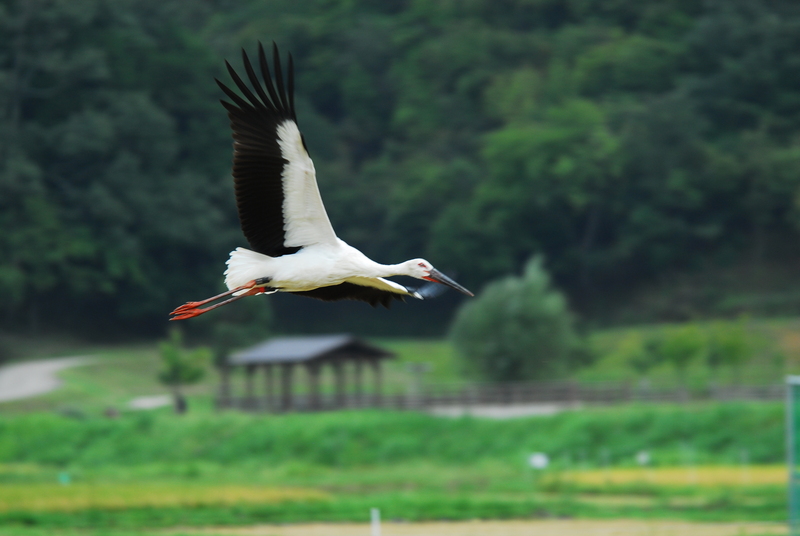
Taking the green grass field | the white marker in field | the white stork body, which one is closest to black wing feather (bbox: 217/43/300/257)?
the white stork body

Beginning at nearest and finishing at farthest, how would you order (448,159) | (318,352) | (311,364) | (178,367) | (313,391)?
(318,352) < (311,364) < (313,391) < (178,367) < (448,159)

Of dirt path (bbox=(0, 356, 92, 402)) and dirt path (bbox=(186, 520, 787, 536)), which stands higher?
dirt path (bbox=(0, 356, 92, 402))

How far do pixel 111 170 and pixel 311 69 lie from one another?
18842 millimetres

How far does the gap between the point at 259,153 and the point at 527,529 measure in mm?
12851

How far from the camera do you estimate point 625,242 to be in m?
67.3

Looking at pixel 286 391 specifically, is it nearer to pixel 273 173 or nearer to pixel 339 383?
pixel 339 383

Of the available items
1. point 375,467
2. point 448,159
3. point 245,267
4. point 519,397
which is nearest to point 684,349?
point 519,397

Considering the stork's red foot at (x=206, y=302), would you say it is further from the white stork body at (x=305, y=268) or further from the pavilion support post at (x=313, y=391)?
the pavilion support post at (x=313, y=391)

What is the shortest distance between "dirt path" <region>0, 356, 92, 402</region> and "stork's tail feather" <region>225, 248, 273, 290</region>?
117 ft

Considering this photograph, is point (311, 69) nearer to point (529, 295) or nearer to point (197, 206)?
point (197, 206)

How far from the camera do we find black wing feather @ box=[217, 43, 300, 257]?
11922mm

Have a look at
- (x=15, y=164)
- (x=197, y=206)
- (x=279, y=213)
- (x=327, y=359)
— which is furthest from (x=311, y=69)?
(x=279, y=213)

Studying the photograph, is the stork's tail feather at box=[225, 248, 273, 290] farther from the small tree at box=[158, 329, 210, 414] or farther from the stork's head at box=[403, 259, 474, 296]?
the small tree at box=[158, 329, 210, 414]

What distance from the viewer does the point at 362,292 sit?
1387 cm
